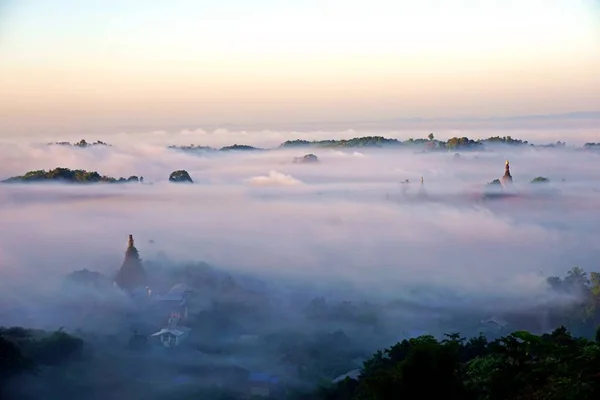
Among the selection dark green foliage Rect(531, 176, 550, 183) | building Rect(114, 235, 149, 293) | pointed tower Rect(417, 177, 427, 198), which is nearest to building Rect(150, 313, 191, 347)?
building Rect(114, 235, 149, 293)

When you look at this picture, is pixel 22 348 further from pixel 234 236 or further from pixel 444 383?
pixel 234 236

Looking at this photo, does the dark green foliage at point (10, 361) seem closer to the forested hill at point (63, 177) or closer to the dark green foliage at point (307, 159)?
the forested hill at point (63, 177)

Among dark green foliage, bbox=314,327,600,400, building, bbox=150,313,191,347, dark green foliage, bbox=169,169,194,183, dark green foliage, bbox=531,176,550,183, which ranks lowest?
building, bbox=150,313,191,347

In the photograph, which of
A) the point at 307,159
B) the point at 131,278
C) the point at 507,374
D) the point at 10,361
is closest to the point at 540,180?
the point at 307,159

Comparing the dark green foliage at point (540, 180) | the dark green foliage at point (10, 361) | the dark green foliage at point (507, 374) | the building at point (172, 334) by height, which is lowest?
the building at point (172, 334)

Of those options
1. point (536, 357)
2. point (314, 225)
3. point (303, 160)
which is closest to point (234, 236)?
point (314, 225)

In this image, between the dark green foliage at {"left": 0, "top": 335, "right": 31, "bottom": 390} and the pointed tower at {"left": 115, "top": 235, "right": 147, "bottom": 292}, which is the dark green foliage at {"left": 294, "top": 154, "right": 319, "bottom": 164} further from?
the dark green foliage at {"left": 0, "top": 335, "right": 31, "bottom": 390}

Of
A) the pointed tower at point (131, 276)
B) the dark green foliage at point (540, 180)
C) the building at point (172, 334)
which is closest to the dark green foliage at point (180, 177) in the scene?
the dark green foliage at point (540, 180)
